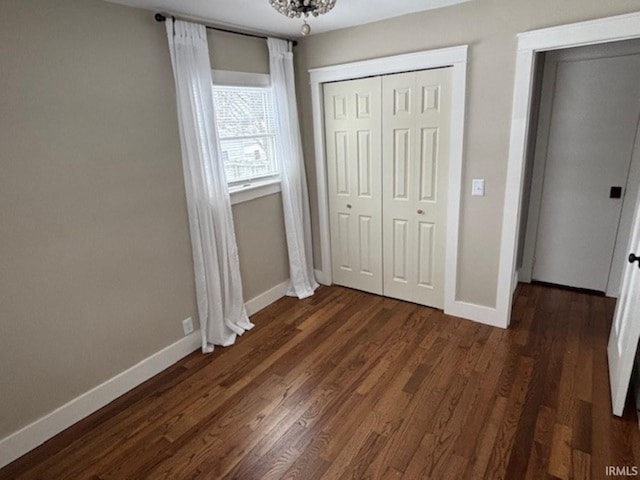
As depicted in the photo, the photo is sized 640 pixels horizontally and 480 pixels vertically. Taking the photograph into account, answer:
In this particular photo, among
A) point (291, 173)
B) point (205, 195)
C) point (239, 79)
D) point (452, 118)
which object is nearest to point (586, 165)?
point (452, 118)

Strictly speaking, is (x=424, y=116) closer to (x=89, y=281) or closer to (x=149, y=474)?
(x=89, y=281)

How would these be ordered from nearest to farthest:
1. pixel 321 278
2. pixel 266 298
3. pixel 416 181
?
pixel 416 181, pixel 266 298, pixel 321 278

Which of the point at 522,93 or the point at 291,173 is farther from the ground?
the point at 522,93

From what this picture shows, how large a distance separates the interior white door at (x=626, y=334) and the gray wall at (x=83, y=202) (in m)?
2.74

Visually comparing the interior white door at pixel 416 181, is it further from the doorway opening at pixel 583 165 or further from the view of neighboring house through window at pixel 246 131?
the view of neighboring house through window at pixel 246 131

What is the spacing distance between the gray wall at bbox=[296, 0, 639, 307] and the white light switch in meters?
0.03

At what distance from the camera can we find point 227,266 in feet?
9.62

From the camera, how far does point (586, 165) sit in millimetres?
3211

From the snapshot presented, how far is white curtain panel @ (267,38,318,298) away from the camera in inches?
127

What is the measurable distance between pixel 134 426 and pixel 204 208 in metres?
1.45

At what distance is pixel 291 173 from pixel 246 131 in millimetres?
556

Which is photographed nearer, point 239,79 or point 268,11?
point 268,11

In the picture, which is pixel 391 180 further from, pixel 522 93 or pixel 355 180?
pixel 522 93

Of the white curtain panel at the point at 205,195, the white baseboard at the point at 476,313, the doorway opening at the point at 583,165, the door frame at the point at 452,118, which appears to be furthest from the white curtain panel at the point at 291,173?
the doorway opening at the point at 583,165
